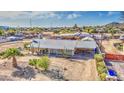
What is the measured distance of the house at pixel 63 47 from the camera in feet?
18.2

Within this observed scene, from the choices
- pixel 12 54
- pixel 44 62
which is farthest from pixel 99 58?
pixel 12 54

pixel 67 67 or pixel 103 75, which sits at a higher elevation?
pixel 67 67

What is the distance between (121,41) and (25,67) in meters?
2.05

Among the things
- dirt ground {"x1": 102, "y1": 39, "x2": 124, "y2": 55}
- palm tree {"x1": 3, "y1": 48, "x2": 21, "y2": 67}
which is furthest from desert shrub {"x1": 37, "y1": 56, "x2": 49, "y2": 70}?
dirt ground {"x1": 102, "y1": 39, "x2": 124, "y2": 55}

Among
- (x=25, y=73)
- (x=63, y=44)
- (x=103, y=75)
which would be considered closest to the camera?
(x=103, y=75)

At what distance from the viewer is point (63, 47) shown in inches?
219

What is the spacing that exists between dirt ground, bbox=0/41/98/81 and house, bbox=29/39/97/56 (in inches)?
6.5

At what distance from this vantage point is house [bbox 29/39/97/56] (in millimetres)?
5539

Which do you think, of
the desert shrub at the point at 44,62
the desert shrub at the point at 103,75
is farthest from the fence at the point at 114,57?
the desert shrub at the point at 44,62

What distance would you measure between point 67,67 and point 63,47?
43 centimetres

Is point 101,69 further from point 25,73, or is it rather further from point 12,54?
point 12,54
